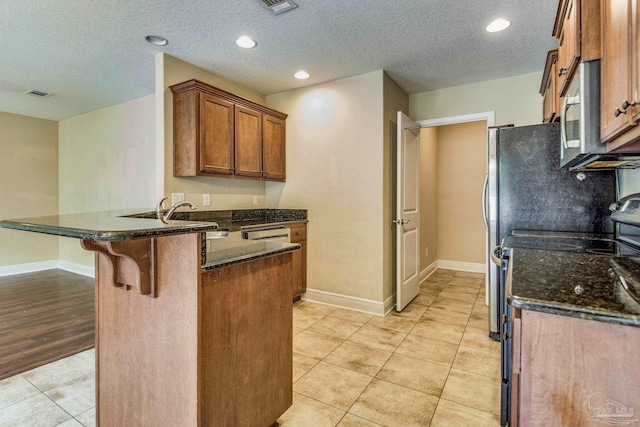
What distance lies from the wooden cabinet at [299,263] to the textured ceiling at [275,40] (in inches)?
66.1

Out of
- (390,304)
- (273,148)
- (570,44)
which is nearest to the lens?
(570,44)

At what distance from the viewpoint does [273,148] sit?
3.81m

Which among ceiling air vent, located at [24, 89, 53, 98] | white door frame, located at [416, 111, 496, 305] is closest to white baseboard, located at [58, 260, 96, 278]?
ceiling air vent, located at [24, 89, 53, 98]

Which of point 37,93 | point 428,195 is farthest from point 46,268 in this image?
point 428,195

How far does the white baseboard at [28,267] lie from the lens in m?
4.98

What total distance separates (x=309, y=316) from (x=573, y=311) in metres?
2.78

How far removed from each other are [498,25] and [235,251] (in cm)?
257

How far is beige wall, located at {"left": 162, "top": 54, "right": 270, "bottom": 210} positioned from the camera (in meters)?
2.94

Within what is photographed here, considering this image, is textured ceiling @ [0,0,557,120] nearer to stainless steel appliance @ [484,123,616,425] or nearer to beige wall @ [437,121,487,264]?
stainless steel appliance @ [484,123,616,425]

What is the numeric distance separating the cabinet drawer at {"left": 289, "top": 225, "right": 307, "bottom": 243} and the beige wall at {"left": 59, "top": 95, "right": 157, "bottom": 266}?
1.93m

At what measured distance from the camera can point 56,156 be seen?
5.50 meters

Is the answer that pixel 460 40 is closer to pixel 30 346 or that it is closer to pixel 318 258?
pixel 318 258

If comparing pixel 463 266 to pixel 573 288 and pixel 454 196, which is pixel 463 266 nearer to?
pixel 454 196

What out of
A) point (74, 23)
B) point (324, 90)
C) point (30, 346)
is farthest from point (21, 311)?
point (324, 90)
